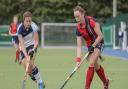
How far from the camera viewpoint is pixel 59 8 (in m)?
53.9

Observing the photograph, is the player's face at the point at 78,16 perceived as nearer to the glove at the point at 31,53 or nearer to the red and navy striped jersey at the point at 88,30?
the red and navy striped jersey at the point at 88,30

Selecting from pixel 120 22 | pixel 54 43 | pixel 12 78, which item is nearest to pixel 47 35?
pixel 54 43

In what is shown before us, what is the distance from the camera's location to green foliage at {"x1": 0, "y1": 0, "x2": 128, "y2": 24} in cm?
5344

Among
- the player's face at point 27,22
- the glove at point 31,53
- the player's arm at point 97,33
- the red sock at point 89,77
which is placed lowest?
the red sock at point 89,77

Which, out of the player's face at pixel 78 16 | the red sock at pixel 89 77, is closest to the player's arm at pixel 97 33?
the player's face at pixel 78 16

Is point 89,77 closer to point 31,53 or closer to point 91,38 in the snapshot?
point 91,38

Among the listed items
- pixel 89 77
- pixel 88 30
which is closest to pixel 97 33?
pixel 88 30

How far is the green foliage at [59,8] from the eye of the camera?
53438 mm

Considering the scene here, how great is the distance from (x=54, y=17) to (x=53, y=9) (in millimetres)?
779

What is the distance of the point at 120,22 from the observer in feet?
120

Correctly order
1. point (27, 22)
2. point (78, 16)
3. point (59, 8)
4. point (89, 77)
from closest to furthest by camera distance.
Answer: point (78, 16), point (89, 77), point (27, 22), point (59, 8)

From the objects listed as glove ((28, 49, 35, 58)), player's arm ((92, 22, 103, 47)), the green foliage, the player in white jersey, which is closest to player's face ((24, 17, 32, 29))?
the player in white jersey

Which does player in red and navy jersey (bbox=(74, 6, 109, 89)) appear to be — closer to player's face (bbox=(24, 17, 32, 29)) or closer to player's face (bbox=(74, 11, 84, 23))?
player's face (bbox=(74, 11, 84, 23))

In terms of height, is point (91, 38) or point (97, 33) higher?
point (97, 33)
